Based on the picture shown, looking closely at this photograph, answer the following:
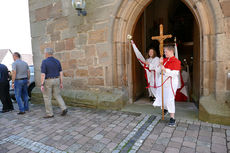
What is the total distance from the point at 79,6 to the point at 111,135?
3226mm

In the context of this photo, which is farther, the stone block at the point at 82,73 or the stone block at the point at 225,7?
the stone block at the point at 82,73

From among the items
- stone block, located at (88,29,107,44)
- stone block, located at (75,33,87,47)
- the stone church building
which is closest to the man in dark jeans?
the stone church building

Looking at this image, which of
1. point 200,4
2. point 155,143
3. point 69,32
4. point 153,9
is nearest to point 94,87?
point 69,32

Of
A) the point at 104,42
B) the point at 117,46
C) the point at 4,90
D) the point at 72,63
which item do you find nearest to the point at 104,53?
the point at 104,42

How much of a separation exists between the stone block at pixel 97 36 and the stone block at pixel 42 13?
1.82 m

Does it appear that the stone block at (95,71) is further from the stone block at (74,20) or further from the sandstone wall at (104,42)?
the stone block at (74,20)

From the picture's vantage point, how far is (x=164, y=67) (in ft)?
10.4

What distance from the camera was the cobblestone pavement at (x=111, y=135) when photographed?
2398 mm

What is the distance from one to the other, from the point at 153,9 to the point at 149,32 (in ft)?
3.94

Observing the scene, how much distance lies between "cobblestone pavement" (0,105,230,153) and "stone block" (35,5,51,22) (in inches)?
127

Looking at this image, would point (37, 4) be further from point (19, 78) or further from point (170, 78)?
point (170, 78)

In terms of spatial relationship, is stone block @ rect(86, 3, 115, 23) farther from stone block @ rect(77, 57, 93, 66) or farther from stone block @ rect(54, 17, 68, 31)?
stone block @ rect(77, 57, 93, 66)

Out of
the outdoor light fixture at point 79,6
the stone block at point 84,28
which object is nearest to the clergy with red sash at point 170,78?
the stone block at point 84,28

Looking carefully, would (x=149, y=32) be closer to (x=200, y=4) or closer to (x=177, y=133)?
(x=200, y=4)
